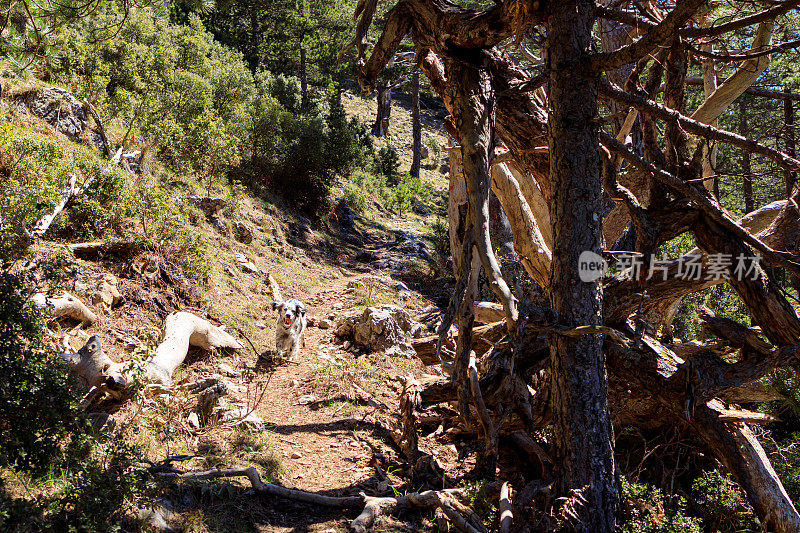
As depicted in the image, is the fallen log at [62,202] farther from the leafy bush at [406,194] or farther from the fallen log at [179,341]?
the leafy bush at [406,194]

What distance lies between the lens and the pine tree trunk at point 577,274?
3375 millimetres

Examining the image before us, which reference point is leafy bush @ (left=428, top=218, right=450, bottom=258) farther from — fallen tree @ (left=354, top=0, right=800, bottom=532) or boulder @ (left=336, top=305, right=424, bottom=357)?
fallen tree @ (left=354, top=0, right=800, bottom=532)

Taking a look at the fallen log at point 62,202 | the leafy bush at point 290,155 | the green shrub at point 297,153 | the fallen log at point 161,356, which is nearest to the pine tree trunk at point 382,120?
the green shrub at point 297,153

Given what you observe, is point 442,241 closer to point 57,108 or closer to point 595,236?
point 57,108

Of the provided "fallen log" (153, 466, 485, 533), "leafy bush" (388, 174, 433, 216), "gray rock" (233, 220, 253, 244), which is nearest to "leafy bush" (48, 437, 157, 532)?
"fallen log" (153, 466, 485, 533)

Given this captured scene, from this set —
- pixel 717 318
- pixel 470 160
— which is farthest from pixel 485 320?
pixel 470 160

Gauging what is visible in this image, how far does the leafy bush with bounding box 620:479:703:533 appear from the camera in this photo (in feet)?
11.2

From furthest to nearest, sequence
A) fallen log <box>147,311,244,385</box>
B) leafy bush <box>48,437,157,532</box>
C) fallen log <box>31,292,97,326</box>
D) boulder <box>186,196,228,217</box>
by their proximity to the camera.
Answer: boulder <box>186,196,228,217</box> < fallen log <box>31,292,97,326</box> < fallen log <box>147,311,244,385</box> < leafy bush <box>48,437,157,532</box>

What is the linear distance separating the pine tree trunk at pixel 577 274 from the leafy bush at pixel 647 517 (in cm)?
20

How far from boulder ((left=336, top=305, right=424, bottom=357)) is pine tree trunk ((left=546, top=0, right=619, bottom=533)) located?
14.3ft

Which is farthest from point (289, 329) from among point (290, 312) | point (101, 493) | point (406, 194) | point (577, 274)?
point (406, 194)

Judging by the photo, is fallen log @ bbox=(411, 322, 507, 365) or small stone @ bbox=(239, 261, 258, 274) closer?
fallen log @ bbox=(411, 322, 507, 365)

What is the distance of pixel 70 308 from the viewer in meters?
5.48

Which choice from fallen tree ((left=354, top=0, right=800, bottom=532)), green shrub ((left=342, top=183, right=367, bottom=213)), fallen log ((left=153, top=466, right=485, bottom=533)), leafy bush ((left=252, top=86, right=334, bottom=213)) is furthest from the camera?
green shrub ((left=342, top=183, right=367, bottom=213))
